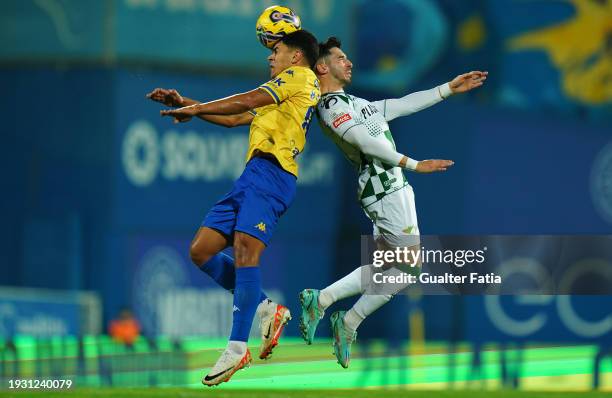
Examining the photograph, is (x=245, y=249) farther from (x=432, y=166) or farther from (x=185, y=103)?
(x=432, y=166)

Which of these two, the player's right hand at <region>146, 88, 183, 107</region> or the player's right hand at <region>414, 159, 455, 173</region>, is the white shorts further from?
the player's right hand at <region>146, 88, 183, 107</region>

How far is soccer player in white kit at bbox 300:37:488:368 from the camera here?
40.8 feet

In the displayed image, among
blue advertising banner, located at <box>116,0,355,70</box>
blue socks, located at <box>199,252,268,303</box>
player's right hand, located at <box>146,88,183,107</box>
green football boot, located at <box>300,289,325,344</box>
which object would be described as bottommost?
green football boot, located at <box>300,289,325,344</box>

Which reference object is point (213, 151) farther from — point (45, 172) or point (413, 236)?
point (413, 236)

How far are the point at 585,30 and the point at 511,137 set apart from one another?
10.5 ft

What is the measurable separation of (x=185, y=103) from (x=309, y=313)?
6.34ft

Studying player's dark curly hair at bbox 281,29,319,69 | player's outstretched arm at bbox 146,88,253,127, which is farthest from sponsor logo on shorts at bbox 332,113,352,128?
player's outstretched arm at bbox 146,88,253,127

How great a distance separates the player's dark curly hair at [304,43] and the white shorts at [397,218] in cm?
125

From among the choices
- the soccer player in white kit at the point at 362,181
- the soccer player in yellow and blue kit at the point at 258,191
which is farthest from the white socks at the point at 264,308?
the soccer player in white kit at the point at 362,181

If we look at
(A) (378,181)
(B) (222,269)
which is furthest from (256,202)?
(A) (378,181)

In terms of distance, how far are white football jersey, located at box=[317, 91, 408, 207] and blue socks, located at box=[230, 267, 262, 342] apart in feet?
4.36

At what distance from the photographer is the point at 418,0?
2823 centimetres

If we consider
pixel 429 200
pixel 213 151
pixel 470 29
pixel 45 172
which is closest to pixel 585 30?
pixel 470 29

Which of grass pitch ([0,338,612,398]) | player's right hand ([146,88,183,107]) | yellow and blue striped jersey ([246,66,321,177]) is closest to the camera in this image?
player's right hand ([146,88,183,107])
